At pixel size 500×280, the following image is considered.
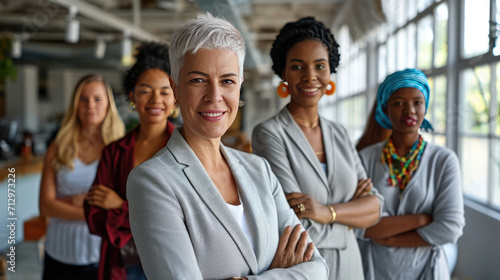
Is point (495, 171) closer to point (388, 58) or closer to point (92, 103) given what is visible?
point (92, 103)

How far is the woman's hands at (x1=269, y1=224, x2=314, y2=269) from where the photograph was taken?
1.33 meters

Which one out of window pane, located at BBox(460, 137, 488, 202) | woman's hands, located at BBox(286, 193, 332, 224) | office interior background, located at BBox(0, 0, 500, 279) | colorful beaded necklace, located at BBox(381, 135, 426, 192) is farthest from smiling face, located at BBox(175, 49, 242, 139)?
window pane, located at BBox(460, 137, 488, 202)

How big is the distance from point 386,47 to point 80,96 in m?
→ 5.50

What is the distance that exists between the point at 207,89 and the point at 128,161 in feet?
2.63

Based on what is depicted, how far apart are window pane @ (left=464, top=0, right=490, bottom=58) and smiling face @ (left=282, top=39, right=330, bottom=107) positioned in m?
2.29

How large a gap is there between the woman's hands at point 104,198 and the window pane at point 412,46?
14.7 ft

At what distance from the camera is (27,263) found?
5.55 m

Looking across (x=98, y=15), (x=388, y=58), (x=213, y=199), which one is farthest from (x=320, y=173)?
(x=98, y=15)

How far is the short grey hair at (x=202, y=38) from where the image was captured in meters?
1.23

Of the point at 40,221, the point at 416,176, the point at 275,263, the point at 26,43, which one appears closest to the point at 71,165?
the point at 275,263

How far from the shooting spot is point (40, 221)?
4.76 metres

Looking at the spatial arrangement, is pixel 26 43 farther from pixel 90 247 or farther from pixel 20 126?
pixel 90 247

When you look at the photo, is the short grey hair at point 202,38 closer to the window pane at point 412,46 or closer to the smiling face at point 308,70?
the smiling face at point 308,70

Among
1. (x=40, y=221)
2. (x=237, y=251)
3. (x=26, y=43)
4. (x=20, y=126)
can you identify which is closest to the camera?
(x=237, y=251)
